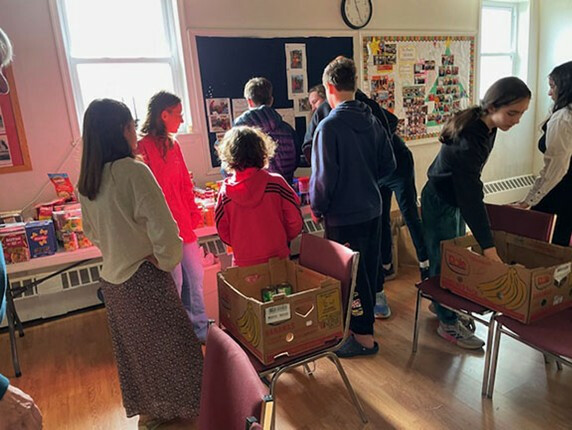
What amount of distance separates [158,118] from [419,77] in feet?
10.3

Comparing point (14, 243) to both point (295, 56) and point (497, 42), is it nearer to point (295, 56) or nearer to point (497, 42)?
point (295, 56)

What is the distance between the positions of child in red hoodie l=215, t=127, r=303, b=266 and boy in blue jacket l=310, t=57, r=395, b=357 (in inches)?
→ 11.0

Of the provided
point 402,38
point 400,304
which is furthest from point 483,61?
point 400,304

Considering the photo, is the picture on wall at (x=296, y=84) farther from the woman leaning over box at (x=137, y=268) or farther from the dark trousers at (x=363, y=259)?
the woman leaning over box at (x=137, y=268)

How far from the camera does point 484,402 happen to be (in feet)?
6.39

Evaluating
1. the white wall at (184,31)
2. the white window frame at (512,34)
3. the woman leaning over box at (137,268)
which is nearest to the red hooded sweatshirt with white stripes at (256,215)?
the woman leaning over box at (137,268)

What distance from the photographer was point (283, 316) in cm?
153

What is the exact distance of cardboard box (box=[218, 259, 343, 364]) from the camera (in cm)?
152

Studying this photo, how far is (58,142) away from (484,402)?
3.00 meters

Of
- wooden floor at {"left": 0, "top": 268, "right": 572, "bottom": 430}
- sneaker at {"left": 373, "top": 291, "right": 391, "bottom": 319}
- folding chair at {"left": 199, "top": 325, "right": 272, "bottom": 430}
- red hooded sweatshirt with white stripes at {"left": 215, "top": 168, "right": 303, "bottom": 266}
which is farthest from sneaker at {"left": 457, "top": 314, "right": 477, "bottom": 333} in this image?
folding chair at {"left": 199, "top": 325, "right": 272, "bottom": 430}

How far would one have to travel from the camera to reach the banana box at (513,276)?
173cm

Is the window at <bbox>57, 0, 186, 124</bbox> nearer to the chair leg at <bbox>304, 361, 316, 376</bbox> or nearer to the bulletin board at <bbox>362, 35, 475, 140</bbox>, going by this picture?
the bulletin board at <bbox>362, 35, 475, 140</bbox>

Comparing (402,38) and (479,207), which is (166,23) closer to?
(402,38)

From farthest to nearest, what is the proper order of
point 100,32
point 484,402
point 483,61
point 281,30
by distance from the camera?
point 483,61
point 281,30
point 100,32
point 484,402
